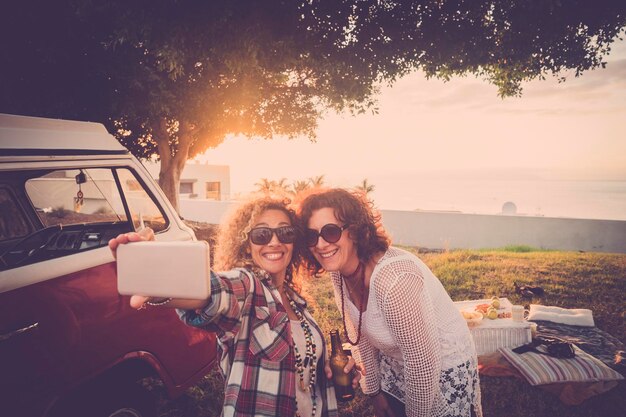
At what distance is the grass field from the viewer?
383 centimetres

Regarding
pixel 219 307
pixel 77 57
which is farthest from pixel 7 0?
pixel 219 307

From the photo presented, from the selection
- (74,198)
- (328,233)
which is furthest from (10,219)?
(328,233)

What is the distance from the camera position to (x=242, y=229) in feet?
7.89

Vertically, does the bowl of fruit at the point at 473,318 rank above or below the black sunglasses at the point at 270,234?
below

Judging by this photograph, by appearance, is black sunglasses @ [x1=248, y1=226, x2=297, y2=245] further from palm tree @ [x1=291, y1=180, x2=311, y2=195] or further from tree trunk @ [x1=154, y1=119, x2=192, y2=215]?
tree trunk @ [x1=154, y1=119, x2=192, y2=215]

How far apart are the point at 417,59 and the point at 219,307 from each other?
8.09m

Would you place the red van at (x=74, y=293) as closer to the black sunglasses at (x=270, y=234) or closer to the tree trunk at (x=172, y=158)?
the black sunglasses at (x=270, y=234)

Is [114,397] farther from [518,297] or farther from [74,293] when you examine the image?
[518,297]

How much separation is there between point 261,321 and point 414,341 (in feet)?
3.12

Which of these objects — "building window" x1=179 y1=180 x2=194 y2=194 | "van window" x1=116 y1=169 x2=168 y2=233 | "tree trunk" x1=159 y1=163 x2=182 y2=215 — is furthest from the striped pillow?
"building window" x1=179 y1=180 x2=194 y2=194

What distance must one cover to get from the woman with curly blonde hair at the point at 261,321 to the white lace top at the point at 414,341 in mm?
371

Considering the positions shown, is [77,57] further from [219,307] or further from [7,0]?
[219,307]

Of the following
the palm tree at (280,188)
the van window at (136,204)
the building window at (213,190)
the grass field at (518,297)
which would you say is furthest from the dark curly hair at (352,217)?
the building window at (213,190)

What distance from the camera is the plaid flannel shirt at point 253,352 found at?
1770 mm
